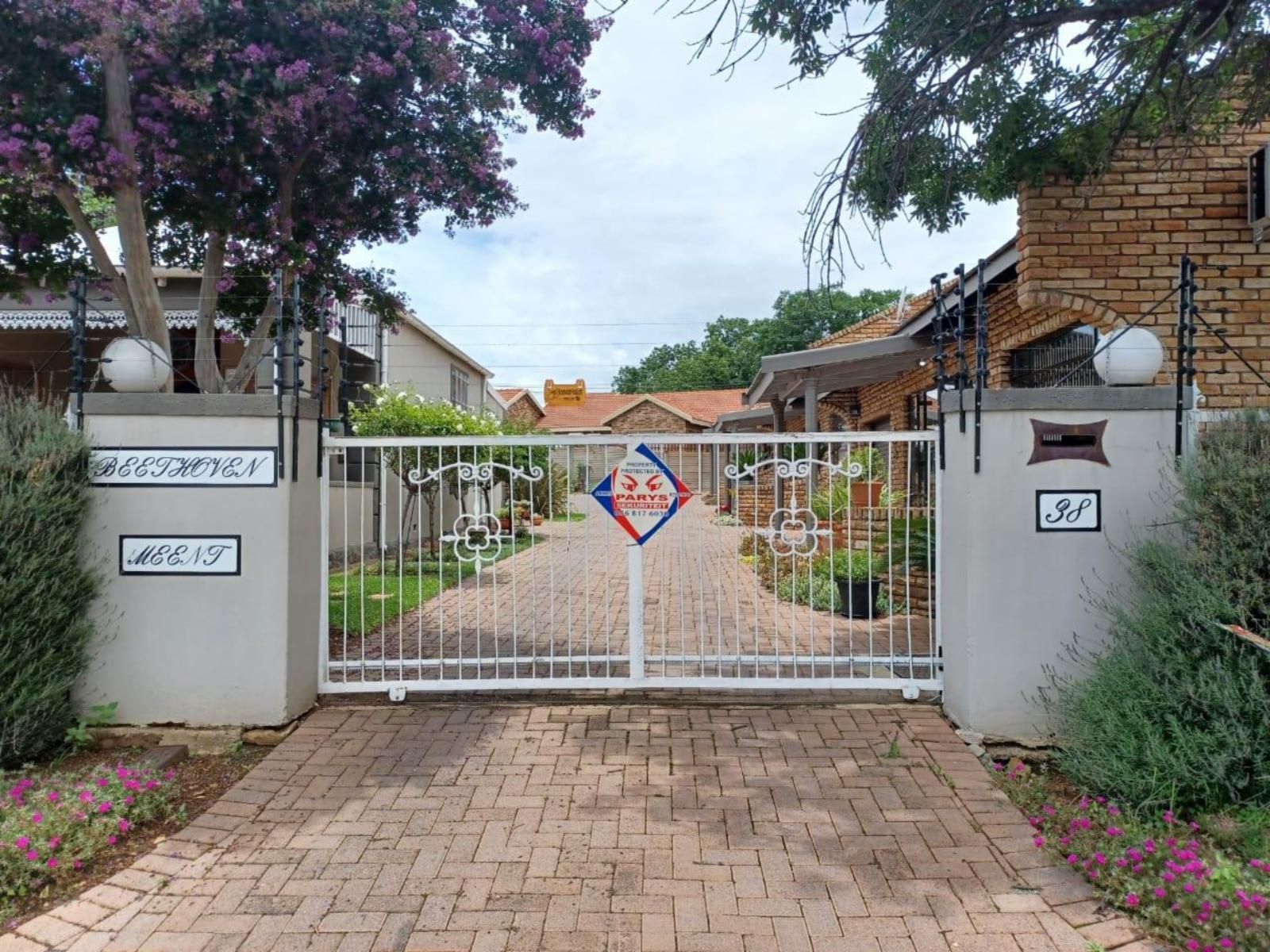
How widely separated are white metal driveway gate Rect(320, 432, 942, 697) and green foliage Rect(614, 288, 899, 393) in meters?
32.0

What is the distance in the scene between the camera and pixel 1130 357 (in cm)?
444

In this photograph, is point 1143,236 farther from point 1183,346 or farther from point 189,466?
point 189,466

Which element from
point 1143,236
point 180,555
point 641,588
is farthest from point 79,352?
point 1143,236

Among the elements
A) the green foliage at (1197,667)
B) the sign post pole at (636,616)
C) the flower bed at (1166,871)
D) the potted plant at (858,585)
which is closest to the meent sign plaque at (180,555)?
the sign post pole at (636,616)

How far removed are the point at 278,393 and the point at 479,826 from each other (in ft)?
8.92

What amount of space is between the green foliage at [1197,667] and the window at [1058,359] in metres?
Answer: 3.06

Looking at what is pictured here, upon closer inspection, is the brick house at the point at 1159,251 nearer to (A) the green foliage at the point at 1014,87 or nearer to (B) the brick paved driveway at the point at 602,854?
(A) the green foliage at the point at 1014,87

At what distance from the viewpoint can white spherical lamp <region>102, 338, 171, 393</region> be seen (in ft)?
15.3

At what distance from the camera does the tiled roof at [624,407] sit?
35594mm

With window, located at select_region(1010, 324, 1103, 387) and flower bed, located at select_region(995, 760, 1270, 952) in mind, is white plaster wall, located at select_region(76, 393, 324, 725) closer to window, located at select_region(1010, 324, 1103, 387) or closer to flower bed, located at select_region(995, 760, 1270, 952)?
flower bed, located at select_region(995, 760, 1270, 952)

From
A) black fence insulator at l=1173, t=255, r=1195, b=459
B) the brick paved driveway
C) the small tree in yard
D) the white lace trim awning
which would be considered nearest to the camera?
the brick paved driveway

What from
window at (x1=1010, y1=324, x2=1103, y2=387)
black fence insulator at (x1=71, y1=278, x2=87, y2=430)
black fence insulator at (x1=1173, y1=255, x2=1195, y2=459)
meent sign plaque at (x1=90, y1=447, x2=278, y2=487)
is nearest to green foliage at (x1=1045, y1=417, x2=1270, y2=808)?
black fence insulator at (x1=1173, y1=255, x2=1195, y2=459)

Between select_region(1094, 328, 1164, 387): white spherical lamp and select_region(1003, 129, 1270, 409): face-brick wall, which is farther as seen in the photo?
select_region(1003, 129, 1270, 409): face-brick wall

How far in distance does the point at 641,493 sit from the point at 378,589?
518cm
